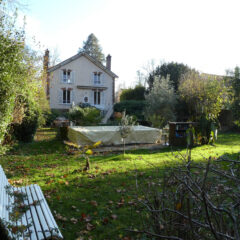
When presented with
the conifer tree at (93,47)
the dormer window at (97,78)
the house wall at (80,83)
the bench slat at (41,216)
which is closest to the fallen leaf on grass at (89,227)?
the bench slat at (41,216)

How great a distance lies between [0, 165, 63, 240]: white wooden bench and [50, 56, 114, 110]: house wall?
26923 millimetres

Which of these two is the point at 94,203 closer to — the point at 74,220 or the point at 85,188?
the point at 74,220

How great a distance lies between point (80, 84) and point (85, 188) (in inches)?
1053

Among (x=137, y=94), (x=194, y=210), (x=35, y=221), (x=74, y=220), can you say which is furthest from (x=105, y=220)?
(x=137, y=94)

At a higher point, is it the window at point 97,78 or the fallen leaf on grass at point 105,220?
the window at point 97,78

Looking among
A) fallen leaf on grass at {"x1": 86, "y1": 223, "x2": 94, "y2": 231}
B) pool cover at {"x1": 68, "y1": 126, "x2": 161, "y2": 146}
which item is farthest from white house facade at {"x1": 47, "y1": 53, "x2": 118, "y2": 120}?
fallen leaf on grass at {"x1": 86, "y1": 223, "x2": 94, "y2": 231}

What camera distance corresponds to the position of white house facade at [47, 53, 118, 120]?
29766 mm

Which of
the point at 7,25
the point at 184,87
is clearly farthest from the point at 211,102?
the point at 7,25

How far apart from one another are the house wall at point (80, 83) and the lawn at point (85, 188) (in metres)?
20.6

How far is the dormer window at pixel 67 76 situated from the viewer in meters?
30.2

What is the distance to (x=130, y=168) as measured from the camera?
7367 mm

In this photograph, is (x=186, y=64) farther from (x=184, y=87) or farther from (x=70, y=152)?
(x=70, y=152)

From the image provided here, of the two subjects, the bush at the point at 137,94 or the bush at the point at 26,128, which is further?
the bush at the point at 137,94

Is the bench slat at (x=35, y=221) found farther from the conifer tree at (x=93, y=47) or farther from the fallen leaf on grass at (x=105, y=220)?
the conifer tree at (x=93, y=47)
